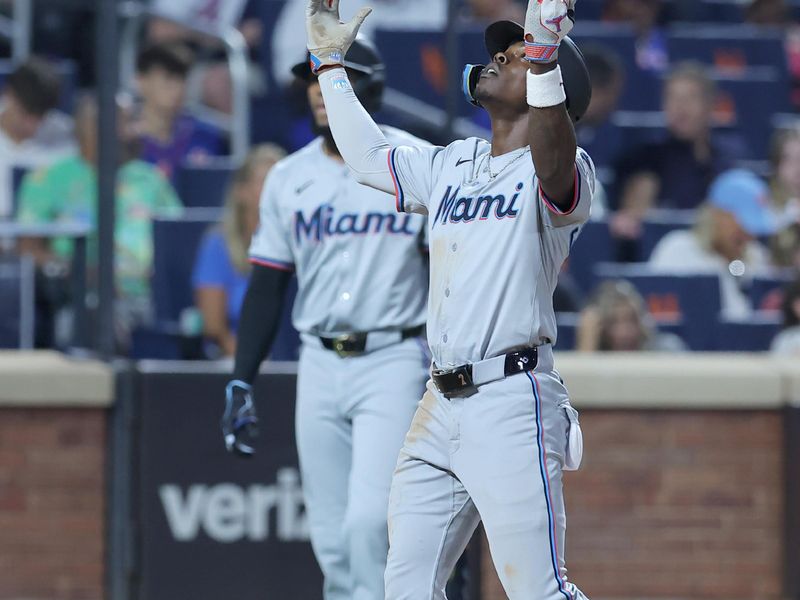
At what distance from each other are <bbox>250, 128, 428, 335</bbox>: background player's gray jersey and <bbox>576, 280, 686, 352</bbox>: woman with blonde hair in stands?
2.25 metres

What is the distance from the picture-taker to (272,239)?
190 inches

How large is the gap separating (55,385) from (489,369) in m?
2.61

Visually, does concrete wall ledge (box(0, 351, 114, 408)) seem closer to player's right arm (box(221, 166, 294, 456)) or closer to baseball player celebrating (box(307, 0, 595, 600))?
player's right arm (box(221, 166, 294, 456))

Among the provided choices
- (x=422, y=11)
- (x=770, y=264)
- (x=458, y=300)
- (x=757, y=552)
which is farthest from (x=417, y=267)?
(x=422, y=11)

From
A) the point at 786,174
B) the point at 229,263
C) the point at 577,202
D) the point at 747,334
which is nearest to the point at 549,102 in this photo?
the point at 577,202

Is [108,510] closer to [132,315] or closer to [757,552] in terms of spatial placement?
[132,315]

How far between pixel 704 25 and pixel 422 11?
2531 mm

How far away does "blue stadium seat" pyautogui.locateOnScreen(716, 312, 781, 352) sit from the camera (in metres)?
7.29

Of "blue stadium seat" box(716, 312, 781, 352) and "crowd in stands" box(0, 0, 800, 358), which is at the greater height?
"crowd in stands" box(0, 0, 800, 358)

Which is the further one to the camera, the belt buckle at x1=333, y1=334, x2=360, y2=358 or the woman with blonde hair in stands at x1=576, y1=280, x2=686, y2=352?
the woman with blonde hair in stands at x1=576, y1=280, x2=686, y2=352

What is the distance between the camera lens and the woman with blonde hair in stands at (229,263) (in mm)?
6465

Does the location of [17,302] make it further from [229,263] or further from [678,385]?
[678,385]

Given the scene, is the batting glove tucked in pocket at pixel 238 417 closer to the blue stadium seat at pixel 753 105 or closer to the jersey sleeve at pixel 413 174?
the jersey sleeve at pixel 413 174

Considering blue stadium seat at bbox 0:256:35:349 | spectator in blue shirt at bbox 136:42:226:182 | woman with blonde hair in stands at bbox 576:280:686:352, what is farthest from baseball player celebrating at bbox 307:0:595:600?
spectator in blue shirt at bbox 136:42:226:182
